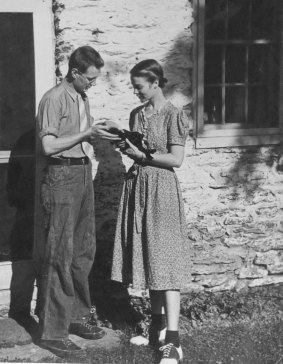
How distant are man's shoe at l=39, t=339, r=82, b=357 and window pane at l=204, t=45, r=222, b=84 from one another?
280cm

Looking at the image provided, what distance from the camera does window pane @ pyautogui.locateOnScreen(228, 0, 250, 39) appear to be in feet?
22.7

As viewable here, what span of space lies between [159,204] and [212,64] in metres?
1.94

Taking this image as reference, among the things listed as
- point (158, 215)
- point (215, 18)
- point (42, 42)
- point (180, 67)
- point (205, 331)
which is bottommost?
Answer: point (205, 331)

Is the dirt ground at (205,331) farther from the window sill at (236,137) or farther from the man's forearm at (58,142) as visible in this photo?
the man's forearm at (58,142)

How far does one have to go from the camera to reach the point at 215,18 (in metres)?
6.87

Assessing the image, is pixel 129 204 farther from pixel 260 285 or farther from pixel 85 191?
pixel 260 285

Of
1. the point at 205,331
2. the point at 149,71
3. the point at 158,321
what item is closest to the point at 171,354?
the point at 158,321

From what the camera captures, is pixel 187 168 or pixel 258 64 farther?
pixel 258 64

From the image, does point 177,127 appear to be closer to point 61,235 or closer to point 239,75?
point 61,235

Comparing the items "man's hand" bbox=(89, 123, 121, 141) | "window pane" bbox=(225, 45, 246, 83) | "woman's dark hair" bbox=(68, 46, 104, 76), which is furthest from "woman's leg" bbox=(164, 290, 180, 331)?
"window pane" bbox=(225, 45, 246, 83)

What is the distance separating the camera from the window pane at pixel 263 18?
701cm

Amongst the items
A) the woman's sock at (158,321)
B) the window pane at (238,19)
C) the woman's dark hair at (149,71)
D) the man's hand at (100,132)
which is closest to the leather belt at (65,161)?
the man's hand at (100,132)

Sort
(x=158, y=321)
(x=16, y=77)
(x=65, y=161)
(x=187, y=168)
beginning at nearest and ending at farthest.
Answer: (x=65, y=161) < (x=158, y=321) < (x=16, y=77) < (x=187, y=168)

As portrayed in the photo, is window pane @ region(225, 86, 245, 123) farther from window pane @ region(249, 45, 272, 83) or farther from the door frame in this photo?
the door frame
